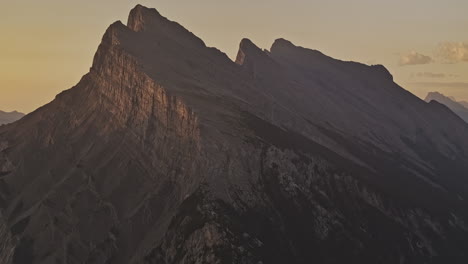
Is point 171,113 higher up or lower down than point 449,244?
higher up

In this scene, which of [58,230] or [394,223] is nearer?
[58,230]

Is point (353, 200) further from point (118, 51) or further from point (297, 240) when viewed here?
point (118, 51)

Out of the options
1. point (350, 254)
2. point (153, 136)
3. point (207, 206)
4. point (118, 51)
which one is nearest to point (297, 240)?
point (350, 254)

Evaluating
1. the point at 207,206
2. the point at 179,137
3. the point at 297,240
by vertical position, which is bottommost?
the point at 297,240

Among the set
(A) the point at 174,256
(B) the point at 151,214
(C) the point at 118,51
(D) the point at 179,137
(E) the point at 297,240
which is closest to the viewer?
(A) the point at 174,256

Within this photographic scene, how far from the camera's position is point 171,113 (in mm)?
165375

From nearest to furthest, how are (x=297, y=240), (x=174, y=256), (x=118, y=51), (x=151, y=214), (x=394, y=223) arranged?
(x=174, y=256) → (x=297, y=240) → (x=151, y=214) → (x=394, y=223) → (x=118, y=51)

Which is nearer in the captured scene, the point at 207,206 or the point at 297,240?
the point at 207,206

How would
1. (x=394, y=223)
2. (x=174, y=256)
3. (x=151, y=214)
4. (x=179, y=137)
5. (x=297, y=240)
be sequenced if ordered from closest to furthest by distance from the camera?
(x=174, y=256) → (x=297, y=240) → (x=151, y=214) → (x=179, y=137) → (x=394, y=223)

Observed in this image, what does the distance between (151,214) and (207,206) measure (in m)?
24.6

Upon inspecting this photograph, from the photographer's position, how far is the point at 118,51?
196 metres

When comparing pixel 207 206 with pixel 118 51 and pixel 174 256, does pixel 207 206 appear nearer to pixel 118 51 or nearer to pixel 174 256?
pixel 174 256

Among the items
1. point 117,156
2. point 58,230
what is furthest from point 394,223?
point 58,230

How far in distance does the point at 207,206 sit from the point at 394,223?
6736 cm
